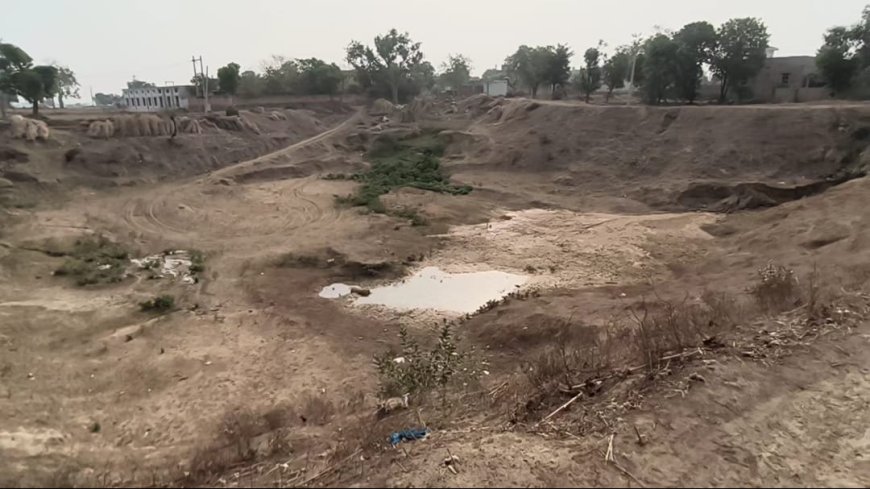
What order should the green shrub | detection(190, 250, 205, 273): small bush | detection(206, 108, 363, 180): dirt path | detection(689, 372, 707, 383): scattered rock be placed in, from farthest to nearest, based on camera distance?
1. detection(206, 108, 363, 180): dirt path
2. the green shrub
3. detection(190, 250, 205, 273): small bush
4. detection(689, 372, 707, 383): scattered rock

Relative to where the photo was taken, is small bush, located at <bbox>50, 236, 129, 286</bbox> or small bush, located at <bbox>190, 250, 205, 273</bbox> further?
small bush, located at <bbox>190, 250, 205, 273</bbox>

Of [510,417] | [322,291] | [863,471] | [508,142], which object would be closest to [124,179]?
[322,291]

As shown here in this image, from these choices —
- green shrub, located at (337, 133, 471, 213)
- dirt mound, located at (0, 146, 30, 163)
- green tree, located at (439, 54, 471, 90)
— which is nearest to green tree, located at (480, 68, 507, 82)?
green tree, located at (439, 54, 471, 90)

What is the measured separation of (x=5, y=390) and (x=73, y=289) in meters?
5.52

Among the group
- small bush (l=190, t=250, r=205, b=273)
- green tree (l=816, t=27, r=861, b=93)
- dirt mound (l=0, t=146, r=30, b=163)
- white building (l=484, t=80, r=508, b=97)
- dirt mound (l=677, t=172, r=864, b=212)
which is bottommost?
small bush (l=190, t=250, r=205, b=273)

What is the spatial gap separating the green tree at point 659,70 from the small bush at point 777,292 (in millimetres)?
25570

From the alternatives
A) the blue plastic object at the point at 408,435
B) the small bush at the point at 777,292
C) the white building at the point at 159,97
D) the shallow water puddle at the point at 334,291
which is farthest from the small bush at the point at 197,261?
the white building at the point at 159,97

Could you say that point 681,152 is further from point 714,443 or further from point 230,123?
point 230,123

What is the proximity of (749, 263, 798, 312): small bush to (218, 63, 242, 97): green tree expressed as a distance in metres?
49.1

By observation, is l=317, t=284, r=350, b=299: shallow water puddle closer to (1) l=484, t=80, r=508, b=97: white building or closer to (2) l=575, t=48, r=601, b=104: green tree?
(2) l=575, t=48, r=601, b=104: green tree

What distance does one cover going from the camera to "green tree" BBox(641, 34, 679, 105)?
110ft

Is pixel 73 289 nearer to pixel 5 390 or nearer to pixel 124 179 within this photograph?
pixel 5 390

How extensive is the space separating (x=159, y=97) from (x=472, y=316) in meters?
60.0

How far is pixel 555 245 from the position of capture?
1945cm
